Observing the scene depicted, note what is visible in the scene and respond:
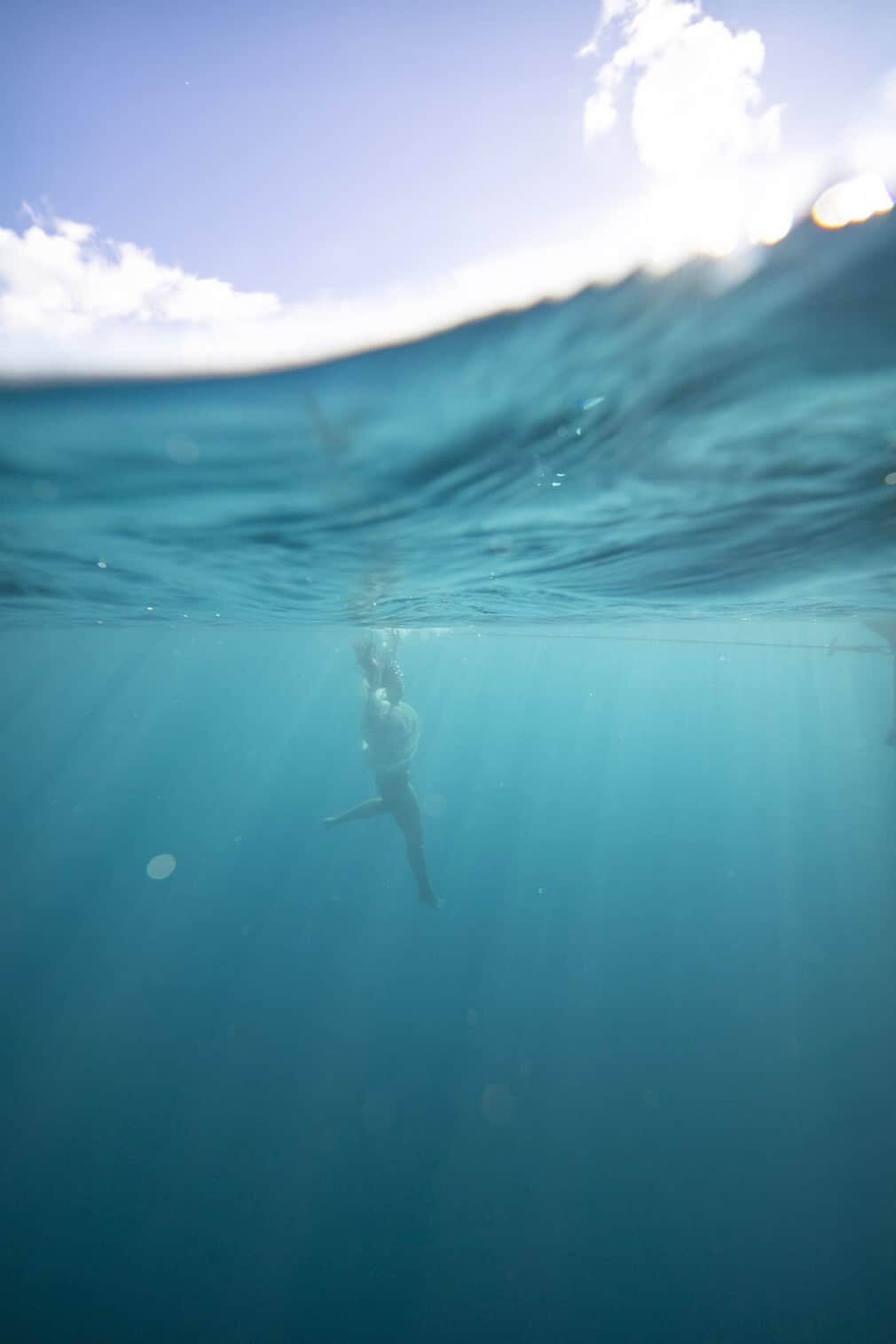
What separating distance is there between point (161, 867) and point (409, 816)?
33289mm

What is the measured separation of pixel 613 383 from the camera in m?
3.27

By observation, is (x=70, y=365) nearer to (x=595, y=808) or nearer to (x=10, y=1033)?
(x=10, y=1033)

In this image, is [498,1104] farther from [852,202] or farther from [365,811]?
[852,202]

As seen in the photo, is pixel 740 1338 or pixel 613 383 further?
pixel 740 1338

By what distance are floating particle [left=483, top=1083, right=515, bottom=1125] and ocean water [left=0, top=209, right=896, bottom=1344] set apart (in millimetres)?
116

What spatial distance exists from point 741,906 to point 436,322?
1440 inches

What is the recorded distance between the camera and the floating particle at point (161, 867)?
40.6 m

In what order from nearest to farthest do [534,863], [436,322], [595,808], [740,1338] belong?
[436,322] < [740,1338] < [534,863] < [595,808]

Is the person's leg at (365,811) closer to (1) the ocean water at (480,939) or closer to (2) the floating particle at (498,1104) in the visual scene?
(1) the ocean water at (480,939)

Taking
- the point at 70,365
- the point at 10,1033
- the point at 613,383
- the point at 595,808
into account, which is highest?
the point at 70,365

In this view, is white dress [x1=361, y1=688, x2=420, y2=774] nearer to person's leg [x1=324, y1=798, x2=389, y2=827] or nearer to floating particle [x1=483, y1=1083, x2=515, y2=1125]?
person's leg [x1=324, y1=798, x2=389, y2=827]

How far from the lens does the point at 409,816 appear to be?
60.6 feet

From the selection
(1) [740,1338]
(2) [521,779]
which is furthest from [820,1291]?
(2) [521,779]

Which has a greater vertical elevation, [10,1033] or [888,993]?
[10,1033]
